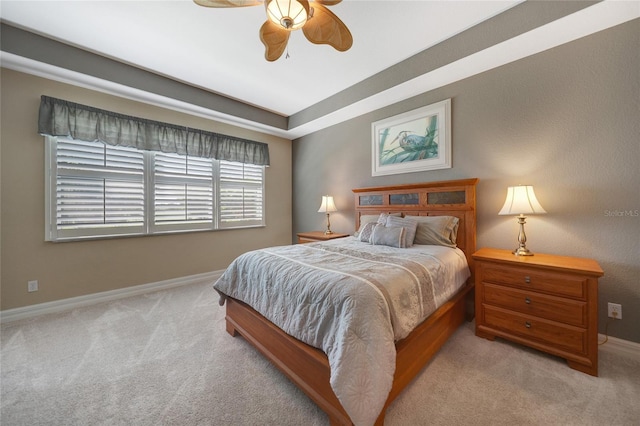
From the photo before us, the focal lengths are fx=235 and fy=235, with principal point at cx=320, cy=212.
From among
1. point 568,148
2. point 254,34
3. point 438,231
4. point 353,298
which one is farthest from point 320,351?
point 254,34

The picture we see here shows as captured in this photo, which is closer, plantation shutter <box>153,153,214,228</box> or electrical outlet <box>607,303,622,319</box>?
electrical outlet <box>607,303,622,319</box>

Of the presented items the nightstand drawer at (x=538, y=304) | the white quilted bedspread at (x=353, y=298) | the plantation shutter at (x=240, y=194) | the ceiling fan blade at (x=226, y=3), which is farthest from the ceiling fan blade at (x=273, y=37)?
the nightstand drawer at (x=538, y=304)

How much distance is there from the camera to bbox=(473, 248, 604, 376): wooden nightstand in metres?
1.62

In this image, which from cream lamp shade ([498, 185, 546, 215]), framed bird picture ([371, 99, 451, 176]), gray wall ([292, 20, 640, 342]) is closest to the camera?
gray wall ([292, 20, 640, 342])

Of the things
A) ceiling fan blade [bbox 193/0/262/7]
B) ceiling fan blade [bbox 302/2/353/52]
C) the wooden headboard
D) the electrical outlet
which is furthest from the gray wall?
ceiling fan blade [bbox 193/0/262/7]

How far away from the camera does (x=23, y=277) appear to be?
99.5 inches

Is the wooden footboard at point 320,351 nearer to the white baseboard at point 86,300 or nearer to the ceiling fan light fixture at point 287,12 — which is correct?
the white baseboard at point 86,300

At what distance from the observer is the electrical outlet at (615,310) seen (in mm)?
1885

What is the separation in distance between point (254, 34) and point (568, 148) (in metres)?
3.13

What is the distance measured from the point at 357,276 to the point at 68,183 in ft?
11.5

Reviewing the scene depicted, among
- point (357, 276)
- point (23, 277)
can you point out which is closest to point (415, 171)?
point (357, 276)

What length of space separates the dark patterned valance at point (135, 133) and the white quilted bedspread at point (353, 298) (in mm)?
2402

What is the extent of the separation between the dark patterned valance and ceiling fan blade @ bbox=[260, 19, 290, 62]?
2209 mm

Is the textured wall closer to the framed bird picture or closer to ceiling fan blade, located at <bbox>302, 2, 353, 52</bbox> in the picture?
ceiling fan blade, located at <bbox>302, 2, 353, 52</bbox>
